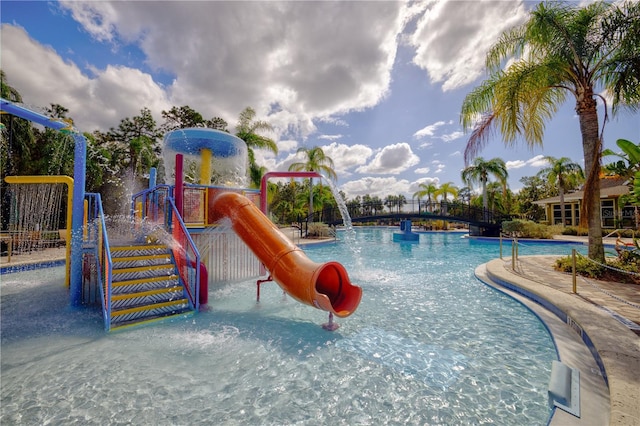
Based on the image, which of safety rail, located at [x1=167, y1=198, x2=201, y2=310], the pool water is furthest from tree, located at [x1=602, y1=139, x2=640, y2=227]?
safety rail, located at [x1=167, y1=198, x2=201, y2=310]

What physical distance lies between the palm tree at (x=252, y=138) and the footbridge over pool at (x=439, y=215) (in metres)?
7.52

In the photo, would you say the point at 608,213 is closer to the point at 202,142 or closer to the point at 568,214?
the point at 568,214

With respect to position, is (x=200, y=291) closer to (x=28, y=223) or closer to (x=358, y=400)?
(x=358, y=400)

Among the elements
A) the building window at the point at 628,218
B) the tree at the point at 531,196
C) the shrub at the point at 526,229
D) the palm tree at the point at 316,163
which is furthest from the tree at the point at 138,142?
the tree at the point at 531,196

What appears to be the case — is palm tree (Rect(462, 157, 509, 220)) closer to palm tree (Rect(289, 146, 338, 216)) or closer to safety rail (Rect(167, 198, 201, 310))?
palm tree (Rect(289, 146, 338, 216))

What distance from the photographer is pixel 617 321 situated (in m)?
4.66

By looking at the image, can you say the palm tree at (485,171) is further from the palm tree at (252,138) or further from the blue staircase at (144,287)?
the blue staircase at (144,287)

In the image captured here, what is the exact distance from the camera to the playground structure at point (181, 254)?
207 inches

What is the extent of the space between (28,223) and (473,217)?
3256cm

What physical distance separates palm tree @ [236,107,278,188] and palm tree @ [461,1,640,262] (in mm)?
17883

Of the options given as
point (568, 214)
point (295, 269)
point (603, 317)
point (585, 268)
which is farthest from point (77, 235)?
point (568, 214)

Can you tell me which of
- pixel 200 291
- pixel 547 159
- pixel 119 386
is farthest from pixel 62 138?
pixel 547 159

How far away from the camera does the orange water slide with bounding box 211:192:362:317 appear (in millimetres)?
4832

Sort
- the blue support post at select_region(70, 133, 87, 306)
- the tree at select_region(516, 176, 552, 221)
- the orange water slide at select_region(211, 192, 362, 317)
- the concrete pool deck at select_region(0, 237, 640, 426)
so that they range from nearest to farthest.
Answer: the concrete pool deck at select_region(0, 237, 640, 426) < the orange water slide at select_region(211, 192, 362, 317) < the blue support post at select_region(70, 133, 87, 306) < the tree at select_region(516, 176, 552, 221)
